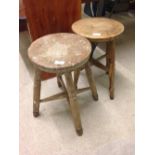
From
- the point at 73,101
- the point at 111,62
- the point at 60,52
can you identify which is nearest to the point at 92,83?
the point at 111,62

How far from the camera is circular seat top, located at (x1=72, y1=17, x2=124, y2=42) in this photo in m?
1.54

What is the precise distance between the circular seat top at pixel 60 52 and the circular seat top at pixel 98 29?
0.27 ft

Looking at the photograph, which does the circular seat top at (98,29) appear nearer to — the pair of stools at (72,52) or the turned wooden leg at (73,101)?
the pair of stools at (72,52)

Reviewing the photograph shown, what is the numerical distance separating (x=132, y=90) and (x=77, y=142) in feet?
2.20

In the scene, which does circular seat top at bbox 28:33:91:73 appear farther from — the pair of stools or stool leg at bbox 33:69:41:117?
stool leg at bbox 33:69:41:117

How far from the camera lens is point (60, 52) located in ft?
4.55

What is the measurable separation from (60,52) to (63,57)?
0.06 metres

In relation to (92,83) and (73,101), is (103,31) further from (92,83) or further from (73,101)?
(73,101)

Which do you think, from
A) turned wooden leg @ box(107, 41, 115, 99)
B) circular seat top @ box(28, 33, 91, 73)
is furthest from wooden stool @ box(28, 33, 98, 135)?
turned wooden leg @ box(107, 41, 115, 99)

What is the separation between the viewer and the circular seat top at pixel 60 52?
4.28 ft

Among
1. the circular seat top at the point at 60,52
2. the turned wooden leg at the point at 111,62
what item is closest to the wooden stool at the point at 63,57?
the circular seat top at the point at 60,52
